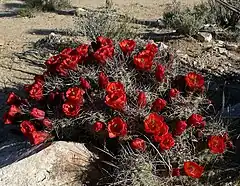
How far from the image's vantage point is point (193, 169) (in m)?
4.12

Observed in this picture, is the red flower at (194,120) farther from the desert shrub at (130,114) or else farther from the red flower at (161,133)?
the red flower at (161,133)

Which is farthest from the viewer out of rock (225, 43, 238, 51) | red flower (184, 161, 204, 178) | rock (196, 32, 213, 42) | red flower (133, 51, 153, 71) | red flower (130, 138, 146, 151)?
rock (196, 32, 213, 42)

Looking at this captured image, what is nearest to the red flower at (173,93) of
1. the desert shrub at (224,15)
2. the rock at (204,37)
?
the rock at (204,37)

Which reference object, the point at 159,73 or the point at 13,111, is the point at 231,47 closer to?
the point at 159,73

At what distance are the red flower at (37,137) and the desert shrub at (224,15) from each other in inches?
203

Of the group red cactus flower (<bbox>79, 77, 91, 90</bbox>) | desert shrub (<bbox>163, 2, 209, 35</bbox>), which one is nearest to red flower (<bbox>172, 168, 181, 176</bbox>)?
red cactus flower (<bbox>79, 77, 91, 90</bbox>)

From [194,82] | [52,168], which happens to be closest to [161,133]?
[194,82]

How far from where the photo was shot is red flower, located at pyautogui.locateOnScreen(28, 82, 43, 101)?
15.6 feet

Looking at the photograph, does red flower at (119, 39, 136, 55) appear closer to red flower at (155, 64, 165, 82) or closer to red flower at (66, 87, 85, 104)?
red flower at (155, 64, 165, 82)

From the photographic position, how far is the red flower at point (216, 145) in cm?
422

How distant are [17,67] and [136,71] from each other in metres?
2.75

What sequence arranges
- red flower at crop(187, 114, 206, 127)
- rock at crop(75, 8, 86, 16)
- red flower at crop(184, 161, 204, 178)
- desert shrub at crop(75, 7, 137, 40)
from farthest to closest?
rock at crop(75, 8, 86, 16) → desert shrub at crop(75, 7, 137, 40) → red flower at crop(187, 114, 206, 127) → red flower at crop(184, 161, 204, 178)

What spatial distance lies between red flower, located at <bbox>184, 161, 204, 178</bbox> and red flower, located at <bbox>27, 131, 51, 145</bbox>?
1181mm

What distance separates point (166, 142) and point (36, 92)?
1.31 meters
